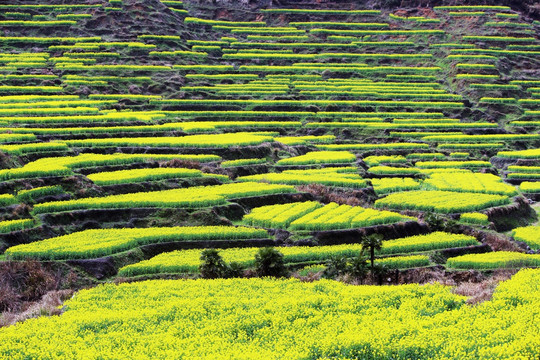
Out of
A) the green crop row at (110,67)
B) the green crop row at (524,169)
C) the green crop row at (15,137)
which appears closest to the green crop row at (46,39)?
the green crop row at (110,67)

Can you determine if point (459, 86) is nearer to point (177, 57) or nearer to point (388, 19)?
point (388, 19)

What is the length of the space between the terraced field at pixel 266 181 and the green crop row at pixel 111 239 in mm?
90

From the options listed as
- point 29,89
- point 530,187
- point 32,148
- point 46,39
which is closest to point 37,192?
point 32,148

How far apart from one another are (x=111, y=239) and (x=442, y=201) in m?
17.4

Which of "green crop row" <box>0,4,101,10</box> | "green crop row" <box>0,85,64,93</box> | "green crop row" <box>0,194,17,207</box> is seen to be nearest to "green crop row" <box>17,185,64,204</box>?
"green crop row" <box>0,194,17,207</box>

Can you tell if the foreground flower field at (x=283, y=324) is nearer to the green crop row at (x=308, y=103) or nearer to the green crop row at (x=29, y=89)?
the green crop row at (x=308, y=103)

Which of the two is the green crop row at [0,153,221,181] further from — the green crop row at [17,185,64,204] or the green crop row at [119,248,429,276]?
the green crop row at [119,248,429,276]

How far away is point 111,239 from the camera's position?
23.7 meters

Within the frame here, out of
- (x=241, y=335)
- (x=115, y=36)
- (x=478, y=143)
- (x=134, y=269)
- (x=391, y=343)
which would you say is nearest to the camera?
(x=391, y=343)

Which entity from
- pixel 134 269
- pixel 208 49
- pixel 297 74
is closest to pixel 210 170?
pixel 134 269

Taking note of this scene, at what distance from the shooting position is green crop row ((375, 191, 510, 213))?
99.3ft

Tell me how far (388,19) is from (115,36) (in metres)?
33.9

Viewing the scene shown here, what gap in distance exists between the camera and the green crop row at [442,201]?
30266 mm

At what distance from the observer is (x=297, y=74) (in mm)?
58312
